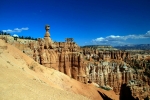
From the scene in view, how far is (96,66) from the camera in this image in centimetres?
5553

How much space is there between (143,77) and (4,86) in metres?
50.8

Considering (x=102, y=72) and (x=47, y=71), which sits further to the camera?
(x=102, y=72)

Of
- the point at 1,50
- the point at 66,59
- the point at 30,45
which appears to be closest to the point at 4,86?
the point at 1,50

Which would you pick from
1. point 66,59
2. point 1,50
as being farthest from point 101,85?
point 1,50

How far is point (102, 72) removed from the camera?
54.8 m

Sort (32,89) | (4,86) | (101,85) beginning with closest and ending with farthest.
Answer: (4,86), (32,89), (101,85)

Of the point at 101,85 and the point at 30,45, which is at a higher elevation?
the point at 30,45

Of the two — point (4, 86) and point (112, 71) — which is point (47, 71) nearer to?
point (4, 86)

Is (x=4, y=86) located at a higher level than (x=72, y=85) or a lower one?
higher

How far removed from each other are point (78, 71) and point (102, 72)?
1406cm

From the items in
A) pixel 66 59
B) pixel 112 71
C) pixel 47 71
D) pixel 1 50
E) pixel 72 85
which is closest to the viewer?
pixel 1 50

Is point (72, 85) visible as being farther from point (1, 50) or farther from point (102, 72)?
point (102, 72)

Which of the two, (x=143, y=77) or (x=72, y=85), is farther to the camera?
(x=143, y=77)

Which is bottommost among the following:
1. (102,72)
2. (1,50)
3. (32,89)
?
(102,72)
